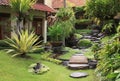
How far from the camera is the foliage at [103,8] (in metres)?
23.2

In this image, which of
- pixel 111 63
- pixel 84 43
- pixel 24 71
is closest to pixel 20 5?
pixel 24 71

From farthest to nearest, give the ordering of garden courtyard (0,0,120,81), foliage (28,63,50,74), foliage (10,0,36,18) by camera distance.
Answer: foliage (10,0,36,18), foliage (28,63,50,74), garden courtyard (0,0,120,81)

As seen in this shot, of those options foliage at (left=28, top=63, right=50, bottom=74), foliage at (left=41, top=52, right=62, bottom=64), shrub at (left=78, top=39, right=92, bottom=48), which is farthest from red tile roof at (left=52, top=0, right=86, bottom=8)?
foliage at (left=28, top=63, right=50, bottom=74)

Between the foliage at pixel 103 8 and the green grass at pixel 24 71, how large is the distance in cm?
1067

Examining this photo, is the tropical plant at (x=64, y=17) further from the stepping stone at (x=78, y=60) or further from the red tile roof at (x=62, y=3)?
the red tile roof at (x=62, y=3)

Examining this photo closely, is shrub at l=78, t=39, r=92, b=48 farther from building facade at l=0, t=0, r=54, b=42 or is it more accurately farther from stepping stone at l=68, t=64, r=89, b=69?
stepping stone at l=68, t=64, r=89, b=69

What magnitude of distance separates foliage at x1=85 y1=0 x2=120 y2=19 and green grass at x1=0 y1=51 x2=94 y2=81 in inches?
420

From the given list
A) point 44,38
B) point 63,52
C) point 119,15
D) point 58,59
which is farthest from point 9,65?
point 119,15

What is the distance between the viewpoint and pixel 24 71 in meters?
12.2

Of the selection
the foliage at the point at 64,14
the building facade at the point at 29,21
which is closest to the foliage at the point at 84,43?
the building facade at the point at 29,21

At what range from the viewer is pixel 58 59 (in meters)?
15.4

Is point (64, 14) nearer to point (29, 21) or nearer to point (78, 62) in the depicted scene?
point (29, 21)

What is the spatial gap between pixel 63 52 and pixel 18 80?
21.4ft

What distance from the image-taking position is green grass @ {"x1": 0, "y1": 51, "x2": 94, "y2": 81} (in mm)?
11281
